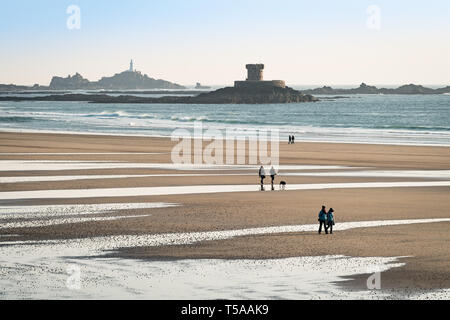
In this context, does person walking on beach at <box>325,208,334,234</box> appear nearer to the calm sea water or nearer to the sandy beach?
the sandy beach

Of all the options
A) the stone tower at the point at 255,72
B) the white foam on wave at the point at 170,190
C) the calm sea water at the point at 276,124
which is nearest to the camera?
the white foam on wave at the point at 170,190

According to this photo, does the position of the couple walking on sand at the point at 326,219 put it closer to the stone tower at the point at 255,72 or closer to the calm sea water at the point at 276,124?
the calm sea water at the point at 276,124

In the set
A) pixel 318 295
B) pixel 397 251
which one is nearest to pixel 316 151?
pixel 397 251

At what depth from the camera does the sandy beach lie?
49.9 ft

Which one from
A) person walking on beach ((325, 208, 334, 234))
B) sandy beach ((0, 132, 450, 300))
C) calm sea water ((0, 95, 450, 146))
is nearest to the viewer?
sandy beach ((0, 132, 450, 300))

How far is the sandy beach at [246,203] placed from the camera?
15.2 meters

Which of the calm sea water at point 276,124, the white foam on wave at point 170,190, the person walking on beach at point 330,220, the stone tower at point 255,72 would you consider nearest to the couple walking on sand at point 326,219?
the person walking on beach at point 330,220

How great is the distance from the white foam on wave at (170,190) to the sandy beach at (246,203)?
0.14ft

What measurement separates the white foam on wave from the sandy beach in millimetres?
42

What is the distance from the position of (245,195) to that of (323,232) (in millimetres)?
6286

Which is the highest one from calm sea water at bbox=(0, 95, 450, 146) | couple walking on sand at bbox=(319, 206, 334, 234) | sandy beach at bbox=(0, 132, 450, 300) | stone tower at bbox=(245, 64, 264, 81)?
stone tower at bbox=(245, 64, 264, 81)

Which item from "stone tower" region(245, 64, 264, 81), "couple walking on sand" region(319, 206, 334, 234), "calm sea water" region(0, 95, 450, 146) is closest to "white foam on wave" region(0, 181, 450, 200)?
"couple walking on sand" region(319, 206, 334, 234)

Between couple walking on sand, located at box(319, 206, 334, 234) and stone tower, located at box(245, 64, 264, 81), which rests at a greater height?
stone tower, located at box(245, 64, 264, 81)
